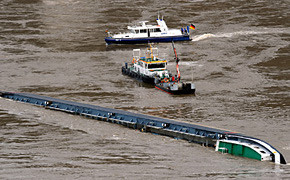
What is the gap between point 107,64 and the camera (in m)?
56.4

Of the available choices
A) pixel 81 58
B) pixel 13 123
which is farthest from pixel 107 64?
pixel 13 123

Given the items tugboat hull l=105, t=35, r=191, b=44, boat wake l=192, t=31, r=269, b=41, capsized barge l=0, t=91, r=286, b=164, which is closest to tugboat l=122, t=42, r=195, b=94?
capsized barge l=0, t=91, r=286, b=164

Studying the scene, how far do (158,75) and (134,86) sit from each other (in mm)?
2025

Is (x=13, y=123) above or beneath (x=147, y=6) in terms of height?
beneath

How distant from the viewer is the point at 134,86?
47.1 m

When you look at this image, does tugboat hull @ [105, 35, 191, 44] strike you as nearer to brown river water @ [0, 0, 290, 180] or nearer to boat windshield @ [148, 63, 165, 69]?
brown river water @ [0, 0, 290, 180]

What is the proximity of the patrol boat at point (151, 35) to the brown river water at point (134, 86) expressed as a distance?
97 cm

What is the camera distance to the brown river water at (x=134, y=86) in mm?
26484

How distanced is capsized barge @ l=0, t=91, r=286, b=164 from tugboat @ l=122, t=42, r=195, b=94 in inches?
303

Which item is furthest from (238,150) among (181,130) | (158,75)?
(158,75)

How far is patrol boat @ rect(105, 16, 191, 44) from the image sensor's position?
68.0 meters

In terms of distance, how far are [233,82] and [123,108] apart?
1098cm

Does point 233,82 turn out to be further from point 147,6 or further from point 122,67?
point 147,6

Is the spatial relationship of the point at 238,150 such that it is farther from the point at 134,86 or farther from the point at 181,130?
the point at 134,86
